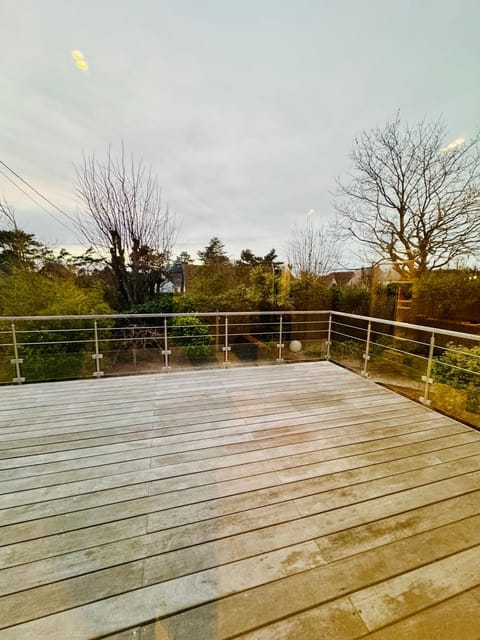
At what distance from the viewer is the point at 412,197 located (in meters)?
6.41

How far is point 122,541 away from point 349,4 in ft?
16.2

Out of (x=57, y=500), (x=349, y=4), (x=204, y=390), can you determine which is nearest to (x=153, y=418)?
(x=204, y=390)

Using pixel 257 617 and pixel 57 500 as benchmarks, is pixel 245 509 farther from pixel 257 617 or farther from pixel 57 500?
pixel 57 500

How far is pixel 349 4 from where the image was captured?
2.92 metres

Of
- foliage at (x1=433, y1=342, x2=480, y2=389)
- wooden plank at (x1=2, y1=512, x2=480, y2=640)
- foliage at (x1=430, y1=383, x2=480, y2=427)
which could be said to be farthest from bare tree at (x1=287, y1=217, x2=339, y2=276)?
wooden plank at (x1=2, y1=512, x2=480, y2=640)

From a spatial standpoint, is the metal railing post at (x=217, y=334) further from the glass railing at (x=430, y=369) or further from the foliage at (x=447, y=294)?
the foliage at (x=447, y=294)

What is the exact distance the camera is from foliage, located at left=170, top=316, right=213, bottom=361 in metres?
4.08

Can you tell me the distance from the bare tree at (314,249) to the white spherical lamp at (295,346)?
103 inches

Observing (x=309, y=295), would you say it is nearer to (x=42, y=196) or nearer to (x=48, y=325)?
(x=48, y=325)

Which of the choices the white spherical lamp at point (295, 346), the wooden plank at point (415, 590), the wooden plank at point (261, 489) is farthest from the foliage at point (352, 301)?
the wooden plank at point (415, 590)

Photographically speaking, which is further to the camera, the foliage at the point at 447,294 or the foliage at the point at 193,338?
the foliage at the point at 447,294

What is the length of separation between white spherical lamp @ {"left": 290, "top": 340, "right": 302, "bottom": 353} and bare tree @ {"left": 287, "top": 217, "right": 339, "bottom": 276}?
2617 mm

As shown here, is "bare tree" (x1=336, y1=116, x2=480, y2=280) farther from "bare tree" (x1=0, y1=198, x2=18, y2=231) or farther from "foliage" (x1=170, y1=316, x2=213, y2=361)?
"bare tree" (x1=0, y1=198, x2=18, y2=231)

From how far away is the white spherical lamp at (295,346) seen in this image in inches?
187
